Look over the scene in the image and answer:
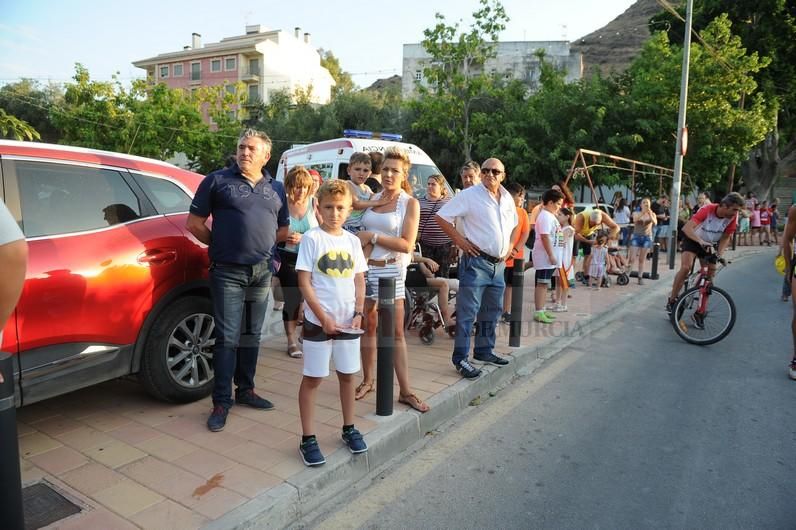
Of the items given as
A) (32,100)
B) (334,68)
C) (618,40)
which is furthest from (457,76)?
(618,40)

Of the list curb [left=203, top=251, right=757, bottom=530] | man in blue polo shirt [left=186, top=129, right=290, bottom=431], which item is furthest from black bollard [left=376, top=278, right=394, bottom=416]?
man in blue polo shirt [left=186, top=129, right=290, bottom=431]

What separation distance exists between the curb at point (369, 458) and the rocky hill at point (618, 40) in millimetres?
86220

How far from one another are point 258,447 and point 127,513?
2.90 feet

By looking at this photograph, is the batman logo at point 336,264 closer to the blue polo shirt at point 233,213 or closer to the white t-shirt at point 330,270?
the white t-shirt at point 330,270

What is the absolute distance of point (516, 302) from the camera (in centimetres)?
577

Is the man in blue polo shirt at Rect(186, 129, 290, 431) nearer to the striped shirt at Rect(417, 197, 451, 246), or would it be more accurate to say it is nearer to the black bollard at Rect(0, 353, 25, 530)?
the black bollard at Rect(0, 353, 25, 530)

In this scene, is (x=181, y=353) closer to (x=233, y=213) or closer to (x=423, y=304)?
(x=233, y=213)

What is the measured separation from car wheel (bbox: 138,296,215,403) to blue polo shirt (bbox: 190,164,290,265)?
Result: 1.87ft

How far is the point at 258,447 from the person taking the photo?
350cm

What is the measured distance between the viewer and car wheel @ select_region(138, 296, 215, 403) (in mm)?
3879

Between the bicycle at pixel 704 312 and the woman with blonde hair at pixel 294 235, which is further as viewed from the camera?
the bicycle at pixel 704 312

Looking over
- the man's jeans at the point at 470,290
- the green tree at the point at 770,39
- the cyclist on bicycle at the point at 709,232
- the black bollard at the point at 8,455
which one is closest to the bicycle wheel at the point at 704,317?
the cyclist on bicycle at the point at 709,232

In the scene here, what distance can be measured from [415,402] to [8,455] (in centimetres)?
273

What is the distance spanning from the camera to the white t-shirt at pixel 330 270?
3.26 metres
